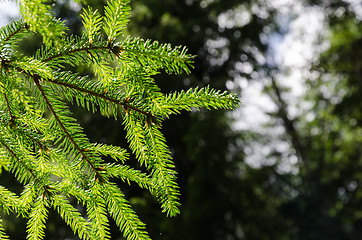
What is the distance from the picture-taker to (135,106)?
586 mm

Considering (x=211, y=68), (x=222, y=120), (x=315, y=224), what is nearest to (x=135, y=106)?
(x=222, y=120)

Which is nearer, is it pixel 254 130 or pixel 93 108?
pixel 93 108

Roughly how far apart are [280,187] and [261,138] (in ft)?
4.39

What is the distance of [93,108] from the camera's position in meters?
0.59

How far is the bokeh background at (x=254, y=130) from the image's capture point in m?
5.32

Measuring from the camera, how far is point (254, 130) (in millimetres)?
7547

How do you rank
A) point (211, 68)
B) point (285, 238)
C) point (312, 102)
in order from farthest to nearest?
point (312, 102) < point (285, 238) < point (211, 68)

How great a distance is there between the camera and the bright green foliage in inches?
21.2

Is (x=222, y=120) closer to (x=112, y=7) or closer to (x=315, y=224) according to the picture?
(x=315, y=224)

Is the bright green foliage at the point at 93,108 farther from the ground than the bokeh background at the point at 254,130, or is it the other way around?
the bokeh background at the point at 254,130

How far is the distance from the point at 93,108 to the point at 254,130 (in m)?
7.23

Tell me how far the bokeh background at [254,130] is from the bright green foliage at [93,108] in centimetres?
260

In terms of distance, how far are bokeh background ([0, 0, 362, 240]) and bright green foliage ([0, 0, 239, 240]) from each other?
8.54 ft

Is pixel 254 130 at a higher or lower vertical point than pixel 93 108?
higher
